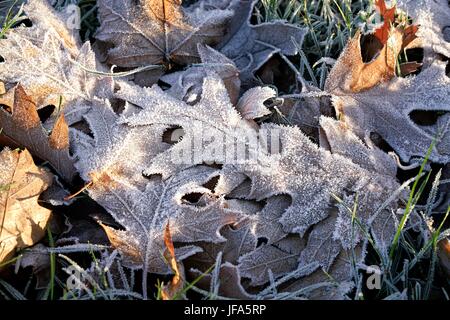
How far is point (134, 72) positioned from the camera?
7.45 ft

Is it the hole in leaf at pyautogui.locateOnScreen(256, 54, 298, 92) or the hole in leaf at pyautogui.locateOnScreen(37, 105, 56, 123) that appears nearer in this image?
the hole in leaf at pyautogui.locateOnScreen(37, 105, 56, 123)

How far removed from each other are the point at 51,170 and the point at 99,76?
1.39 feet

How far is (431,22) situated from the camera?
230 centimetres

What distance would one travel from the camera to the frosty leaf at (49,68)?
210 cm

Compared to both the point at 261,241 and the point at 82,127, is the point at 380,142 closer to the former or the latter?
the point at 261,241

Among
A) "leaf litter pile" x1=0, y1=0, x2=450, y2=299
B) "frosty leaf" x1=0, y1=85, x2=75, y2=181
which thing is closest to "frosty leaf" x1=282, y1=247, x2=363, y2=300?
"leaf litter pile" x1=0, y1=0, x2=450, y2=299

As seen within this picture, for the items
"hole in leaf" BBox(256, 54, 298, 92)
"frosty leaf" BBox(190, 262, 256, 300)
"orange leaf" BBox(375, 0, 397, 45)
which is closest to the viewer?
"frosty leaf" BBox(190, 262, 256, 300)

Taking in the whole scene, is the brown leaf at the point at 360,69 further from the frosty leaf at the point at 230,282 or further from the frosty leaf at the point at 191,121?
the frosty leaf at the point at 230,282

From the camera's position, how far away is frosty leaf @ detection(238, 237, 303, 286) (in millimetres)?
1756

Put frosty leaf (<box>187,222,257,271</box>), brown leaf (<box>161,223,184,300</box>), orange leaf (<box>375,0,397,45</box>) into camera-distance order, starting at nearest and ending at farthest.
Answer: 1. brown leaf (<box>161,223,184,300</box>)
2. frosty leaf (<box>187,222,257,271</box>)
3. orange leaf (<box>375,0,397,45</box>)

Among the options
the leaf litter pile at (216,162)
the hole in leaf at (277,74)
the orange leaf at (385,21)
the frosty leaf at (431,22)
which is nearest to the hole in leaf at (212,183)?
the leaf litter pile at (216,162)

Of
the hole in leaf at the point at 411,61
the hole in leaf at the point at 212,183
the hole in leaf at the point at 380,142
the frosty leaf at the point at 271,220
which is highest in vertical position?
the hole in leaf at the point at 411,61

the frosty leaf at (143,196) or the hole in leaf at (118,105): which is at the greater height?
the hole in leaf at (118,105)

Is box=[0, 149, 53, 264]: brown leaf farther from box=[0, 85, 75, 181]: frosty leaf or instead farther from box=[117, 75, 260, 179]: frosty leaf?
box=[117, 75, 260, 179]: frosty leaf
